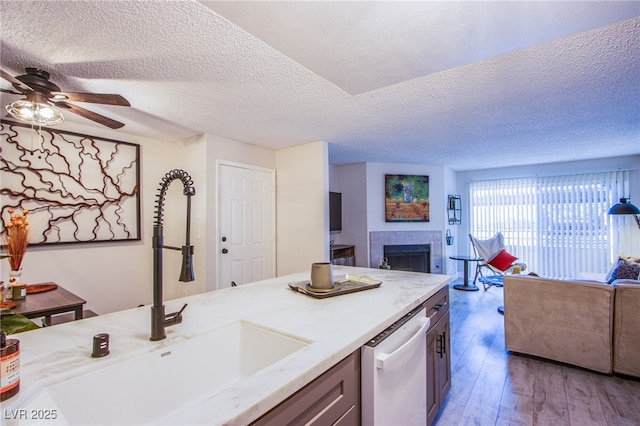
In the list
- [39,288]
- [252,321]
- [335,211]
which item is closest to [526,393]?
[252,321]

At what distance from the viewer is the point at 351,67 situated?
1.21m

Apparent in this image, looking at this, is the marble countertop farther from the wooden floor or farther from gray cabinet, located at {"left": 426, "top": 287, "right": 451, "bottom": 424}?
the wooden floor

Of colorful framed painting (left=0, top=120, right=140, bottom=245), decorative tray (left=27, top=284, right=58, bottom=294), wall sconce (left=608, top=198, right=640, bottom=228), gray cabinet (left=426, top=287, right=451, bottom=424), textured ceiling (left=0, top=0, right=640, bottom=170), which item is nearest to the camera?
textured ceiling (left=0, top=0, right=640, bottom=170)

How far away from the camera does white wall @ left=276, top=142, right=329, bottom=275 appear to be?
12.8 feet

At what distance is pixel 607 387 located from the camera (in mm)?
2281

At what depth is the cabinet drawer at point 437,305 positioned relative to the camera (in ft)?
5.53

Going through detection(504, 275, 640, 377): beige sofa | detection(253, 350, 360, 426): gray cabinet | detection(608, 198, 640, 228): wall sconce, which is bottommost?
detection(504, 275, 640, 377): beige sofa

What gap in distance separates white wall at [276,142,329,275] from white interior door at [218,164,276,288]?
0.49 feet

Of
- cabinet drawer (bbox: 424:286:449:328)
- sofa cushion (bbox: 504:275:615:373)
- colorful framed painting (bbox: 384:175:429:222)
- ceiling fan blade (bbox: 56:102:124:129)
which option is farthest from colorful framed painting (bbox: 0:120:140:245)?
sofa cushion (bbox: 504:275:615:373)

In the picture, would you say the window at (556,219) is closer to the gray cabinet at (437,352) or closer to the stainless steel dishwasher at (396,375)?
the gray cabinet at (437,352)

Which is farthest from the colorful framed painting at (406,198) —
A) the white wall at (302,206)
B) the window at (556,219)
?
the white wall at (302,206)

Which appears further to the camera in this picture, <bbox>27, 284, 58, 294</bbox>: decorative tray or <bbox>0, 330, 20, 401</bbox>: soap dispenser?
<bbox>27, 284, 58, 294</bbox>: decorative tray

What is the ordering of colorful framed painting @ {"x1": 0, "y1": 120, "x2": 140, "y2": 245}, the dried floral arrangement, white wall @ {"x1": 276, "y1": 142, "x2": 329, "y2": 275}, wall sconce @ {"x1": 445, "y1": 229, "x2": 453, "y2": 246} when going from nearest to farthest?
the dried floral arrangement → colorful framed painting @ {"x1": 0, "y1": 120, "x2": 140, "y2": 245} → white wall @ {"x1": 276, "y1": 142, "x2": 329, "y2": 275} → wall sconce @ {"x1": 445, "y1": 229, "x2": 453, "y2": 246}

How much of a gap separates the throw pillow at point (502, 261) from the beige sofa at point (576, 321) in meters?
2.48
